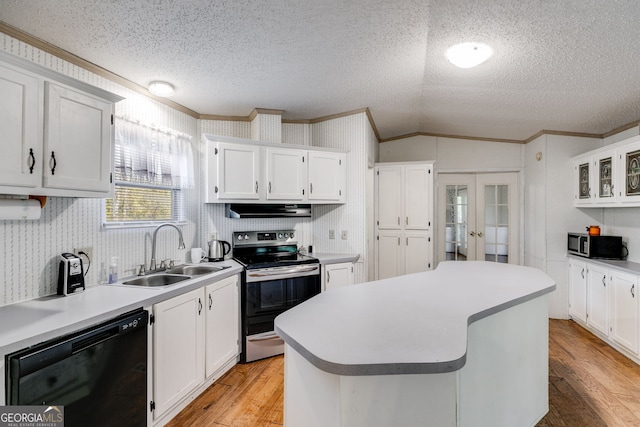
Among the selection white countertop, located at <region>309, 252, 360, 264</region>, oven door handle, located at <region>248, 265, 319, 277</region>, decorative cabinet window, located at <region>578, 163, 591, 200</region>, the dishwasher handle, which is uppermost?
decorative cabinet window, located at <region>578, 163, 591, 200</region>

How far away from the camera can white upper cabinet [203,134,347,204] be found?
3.07m

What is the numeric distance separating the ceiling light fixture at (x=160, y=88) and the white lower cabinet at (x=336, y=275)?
2.17 metres

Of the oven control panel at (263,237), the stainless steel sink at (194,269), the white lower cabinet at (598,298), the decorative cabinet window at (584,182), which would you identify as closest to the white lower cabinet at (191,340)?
the stainless steel sink at (194,269)

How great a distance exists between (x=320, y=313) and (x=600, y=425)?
215 cm

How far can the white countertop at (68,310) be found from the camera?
1.33 m

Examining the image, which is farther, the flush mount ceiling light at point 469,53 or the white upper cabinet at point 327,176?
the white upper cabinet at point 327,176

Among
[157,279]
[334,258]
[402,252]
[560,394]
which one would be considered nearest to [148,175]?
[157,279]

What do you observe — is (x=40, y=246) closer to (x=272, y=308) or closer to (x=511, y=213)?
(x=272, y=308)

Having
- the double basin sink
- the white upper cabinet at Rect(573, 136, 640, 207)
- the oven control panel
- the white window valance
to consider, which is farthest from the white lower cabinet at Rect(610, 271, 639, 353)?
the white window valance

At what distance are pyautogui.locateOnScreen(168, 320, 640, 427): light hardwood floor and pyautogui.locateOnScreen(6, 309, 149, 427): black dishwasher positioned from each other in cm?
52

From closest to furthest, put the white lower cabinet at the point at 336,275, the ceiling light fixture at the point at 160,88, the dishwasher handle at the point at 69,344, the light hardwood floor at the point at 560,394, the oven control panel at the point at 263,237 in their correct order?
the dishwasher handle at the point at 69,344 → the light hardwood floor at the point at 560,394 → the ceiling light fixture at the point at 160,88 → the white lower cabinet at the point at 336,275 → the oven control panel at the point at 263,237

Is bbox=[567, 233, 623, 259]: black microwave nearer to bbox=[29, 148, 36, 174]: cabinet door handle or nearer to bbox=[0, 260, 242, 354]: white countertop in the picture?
bbox=[0, 260, 242, 354]: white countertop

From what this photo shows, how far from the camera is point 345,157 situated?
3670mm

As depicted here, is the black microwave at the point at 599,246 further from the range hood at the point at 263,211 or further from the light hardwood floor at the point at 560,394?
the range hood at the point at 263,211
